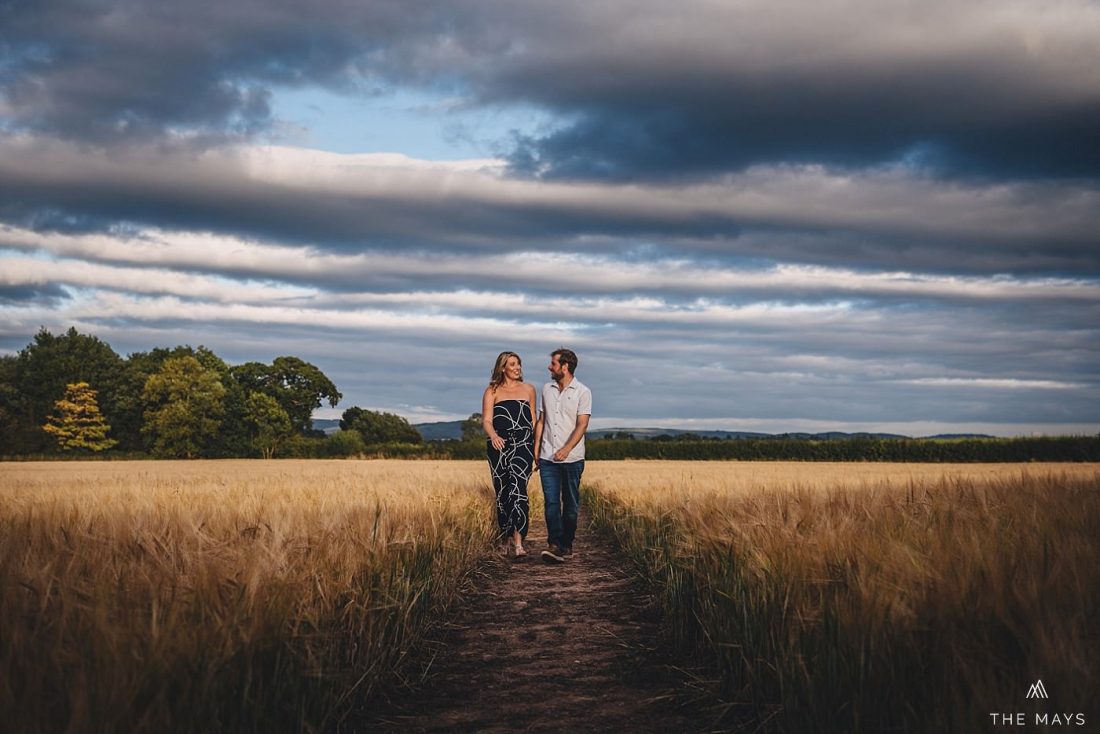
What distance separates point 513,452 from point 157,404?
70678mm

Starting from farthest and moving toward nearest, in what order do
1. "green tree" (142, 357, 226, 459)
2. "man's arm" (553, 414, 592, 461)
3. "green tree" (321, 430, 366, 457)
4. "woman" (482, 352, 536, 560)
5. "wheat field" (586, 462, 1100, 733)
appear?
"green tree" (142, 357, 226, 459) → "green tree" (321, 430, 366, 457) → "woman" (482, 352, 536, 560) → "man's arm" (553, 414, 592, 461) → "wheat field" (586, 462, 1100, 733)

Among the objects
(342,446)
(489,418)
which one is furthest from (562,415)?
(342,446)

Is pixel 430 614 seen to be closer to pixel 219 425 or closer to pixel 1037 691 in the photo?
pixel 1037 691

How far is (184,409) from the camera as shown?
6606cm

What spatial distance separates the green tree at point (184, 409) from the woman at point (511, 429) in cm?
6254

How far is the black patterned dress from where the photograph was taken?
10008 mm

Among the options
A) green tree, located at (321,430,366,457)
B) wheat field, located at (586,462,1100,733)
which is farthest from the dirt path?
green tree, located at (321,430,366,457)

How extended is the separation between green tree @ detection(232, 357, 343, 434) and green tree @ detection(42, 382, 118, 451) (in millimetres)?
12307

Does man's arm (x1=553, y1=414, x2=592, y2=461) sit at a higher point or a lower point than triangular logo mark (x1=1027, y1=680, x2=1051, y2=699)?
higher

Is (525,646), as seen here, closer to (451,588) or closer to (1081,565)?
(451,588)

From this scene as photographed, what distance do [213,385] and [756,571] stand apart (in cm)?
7016

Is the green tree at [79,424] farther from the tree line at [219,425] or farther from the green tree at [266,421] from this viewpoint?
the green tree at [266,421]

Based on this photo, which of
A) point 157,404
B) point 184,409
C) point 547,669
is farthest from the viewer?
point 157,404

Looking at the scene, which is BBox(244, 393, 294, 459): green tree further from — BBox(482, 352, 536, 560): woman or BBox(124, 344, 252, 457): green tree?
BBox(482, 352, 536, 560): woman
